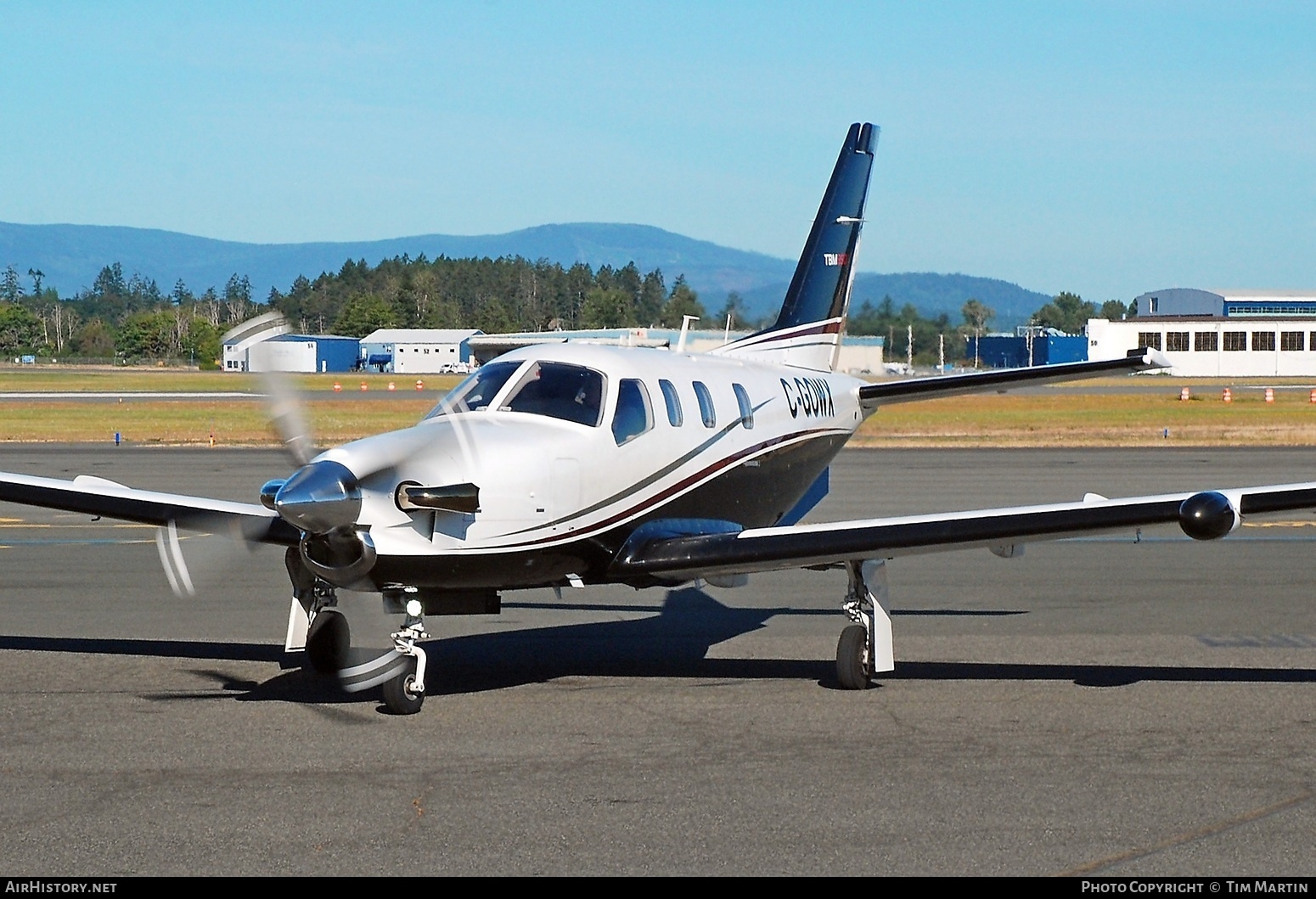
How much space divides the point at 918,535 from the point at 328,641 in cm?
432

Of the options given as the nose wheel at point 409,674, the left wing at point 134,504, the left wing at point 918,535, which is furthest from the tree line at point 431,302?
the left wing at point 918,535

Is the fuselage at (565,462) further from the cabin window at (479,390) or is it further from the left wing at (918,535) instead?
the left wing at (918,535)

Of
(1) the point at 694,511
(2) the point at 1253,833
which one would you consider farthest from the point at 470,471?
(2) the point at 1253,833

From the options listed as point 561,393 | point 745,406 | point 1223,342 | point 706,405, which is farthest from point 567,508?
point 1223,342

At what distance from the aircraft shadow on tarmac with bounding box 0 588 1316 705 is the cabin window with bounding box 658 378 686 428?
6.29 ft

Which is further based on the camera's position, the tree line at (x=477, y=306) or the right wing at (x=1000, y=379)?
the tree line at (x=477, y=306)

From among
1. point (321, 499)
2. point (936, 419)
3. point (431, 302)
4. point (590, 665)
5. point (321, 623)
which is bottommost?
point (936, 419)

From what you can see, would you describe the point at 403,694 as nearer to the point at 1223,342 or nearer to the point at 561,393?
the point at 561,393

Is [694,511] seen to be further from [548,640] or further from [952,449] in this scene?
[952,449]

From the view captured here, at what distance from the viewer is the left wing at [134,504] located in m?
12.1

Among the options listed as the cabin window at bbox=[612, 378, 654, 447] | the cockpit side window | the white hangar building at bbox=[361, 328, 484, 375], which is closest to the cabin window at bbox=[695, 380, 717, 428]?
the cabin window at bbox=[612, 378, 654, 447]

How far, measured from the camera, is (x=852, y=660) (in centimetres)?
1124

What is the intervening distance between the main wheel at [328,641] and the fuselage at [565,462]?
1561 millimetres

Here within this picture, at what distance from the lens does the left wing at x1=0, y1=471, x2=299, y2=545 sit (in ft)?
39.7
